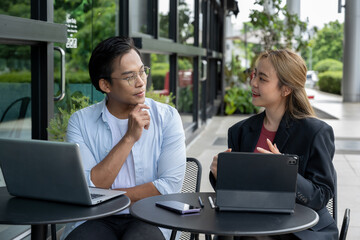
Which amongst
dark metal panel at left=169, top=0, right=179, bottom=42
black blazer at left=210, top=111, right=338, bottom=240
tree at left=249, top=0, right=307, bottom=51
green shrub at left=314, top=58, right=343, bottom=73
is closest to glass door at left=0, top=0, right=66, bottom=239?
black blazer at left=210, top=111, right=338, bottom=240

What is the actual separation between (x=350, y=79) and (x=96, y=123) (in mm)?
19659

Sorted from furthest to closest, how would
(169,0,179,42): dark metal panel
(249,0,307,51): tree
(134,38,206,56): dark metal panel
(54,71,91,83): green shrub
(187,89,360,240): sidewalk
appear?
(249,0,307,51): tree, (169,0,179,42): dark metal panel, (134,38,206,56): dark metal panel, (187,89,360,240): sidewalk, (54,71,91,83): green shrub

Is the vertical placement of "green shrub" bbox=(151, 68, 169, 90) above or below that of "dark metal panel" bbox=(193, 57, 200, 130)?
above

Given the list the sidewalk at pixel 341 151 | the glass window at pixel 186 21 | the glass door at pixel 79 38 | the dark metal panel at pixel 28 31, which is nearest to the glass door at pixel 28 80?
the dark metal panel at pixel 28 31

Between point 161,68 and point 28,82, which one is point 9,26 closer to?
point 28,82

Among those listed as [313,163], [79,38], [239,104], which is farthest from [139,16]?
[239,104]

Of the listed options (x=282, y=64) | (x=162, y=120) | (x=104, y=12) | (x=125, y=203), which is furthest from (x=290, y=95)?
(x=104, y=12)

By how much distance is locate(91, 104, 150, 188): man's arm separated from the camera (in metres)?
2.61

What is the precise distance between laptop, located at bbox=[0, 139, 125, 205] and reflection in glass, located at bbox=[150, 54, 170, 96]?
15.9ft

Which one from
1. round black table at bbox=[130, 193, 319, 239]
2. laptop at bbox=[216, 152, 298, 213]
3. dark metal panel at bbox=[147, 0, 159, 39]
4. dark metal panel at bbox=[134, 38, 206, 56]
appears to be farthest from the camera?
dark metal panel at bbox=[147, 0, 159, 39]

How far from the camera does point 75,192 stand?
2.19m

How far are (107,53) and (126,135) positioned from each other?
423mm

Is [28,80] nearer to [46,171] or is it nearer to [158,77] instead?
[46,171]

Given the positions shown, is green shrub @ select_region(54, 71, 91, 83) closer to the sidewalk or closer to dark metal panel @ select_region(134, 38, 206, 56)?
dark metal panel @ select_region(134, 38, 206, 56)
